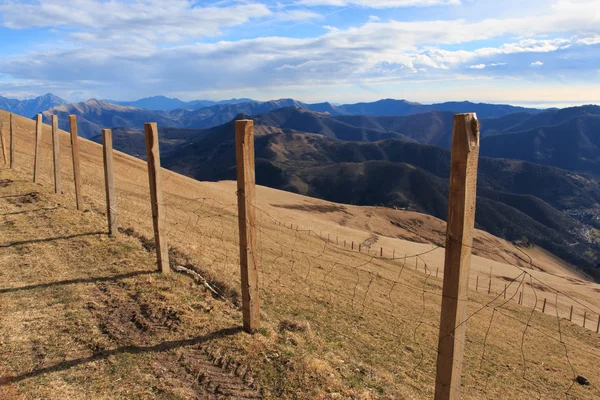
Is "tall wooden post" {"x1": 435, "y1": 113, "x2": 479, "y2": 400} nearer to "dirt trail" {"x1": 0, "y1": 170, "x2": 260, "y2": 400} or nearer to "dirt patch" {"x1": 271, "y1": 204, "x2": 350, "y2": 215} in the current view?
"dirt trail" {"x1": 0, "y1": 170, "x2": 260, "y2": 400}

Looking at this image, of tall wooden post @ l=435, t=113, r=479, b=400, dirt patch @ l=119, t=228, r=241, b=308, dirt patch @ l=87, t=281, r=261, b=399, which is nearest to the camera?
tall wooden post @ l=435, t=113, r=479, b=400

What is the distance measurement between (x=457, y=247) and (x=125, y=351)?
209 inches

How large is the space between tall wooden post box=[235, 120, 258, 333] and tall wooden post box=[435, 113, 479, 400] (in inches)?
137

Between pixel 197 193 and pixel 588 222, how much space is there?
149 m

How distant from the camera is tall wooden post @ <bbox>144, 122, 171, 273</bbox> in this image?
29.7ft

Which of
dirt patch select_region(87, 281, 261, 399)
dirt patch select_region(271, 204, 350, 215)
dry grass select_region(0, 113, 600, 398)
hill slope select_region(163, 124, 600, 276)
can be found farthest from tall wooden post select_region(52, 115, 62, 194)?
hill slope select_region(163, 124, 600, 276)

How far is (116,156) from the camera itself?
39.7 meters

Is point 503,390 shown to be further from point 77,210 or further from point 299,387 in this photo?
point 77,210

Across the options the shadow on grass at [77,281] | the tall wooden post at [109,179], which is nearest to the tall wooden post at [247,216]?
the shadow on grass at [77,281]

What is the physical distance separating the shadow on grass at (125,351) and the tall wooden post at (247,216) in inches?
19.7

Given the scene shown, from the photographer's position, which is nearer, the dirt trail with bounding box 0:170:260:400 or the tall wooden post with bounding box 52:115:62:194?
the dirt trail with bounding box 0:170:260:400

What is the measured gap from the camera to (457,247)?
435 cm

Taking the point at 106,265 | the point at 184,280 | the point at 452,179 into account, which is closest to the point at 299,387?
the point at 452,179

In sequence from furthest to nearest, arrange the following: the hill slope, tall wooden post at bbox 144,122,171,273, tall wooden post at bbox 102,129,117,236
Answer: the hill slope → tall wooden post at bbox 102,129,117,236 → tall wooden post at bbox 144,122,171,273
